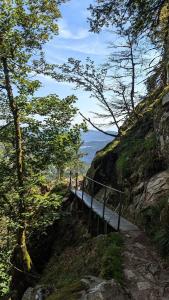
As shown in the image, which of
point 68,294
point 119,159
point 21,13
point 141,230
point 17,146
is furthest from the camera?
point 119,159

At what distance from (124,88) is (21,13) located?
10.8 meters

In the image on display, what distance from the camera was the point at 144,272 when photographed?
281 inches

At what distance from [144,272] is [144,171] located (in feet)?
17.6

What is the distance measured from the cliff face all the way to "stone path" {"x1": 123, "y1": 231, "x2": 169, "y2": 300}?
96cm

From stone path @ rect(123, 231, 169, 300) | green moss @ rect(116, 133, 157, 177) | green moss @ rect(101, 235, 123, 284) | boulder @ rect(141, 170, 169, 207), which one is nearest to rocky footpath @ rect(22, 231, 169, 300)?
stone path @ rect(123, 231, 169, 300)

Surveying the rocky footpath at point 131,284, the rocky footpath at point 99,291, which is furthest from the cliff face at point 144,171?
the rocky footpath at point 99,291

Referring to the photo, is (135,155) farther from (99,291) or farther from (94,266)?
(99,291)

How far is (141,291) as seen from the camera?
6.48m

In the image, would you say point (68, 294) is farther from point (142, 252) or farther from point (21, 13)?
point (21, 13)

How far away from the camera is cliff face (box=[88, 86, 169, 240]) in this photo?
386 inches

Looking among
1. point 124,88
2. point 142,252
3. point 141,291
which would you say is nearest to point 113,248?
point 142,252

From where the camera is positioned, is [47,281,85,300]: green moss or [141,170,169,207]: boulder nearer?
[47,281,85,300]: green moss

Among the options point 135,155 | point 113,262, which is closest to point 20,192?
point 135,155

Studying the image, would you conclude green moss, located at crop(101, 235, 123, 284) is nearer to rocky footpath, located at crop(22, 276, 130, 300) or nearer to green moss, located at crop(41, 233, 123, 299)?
green moss, located at crop(41, 233, 123, 299)
